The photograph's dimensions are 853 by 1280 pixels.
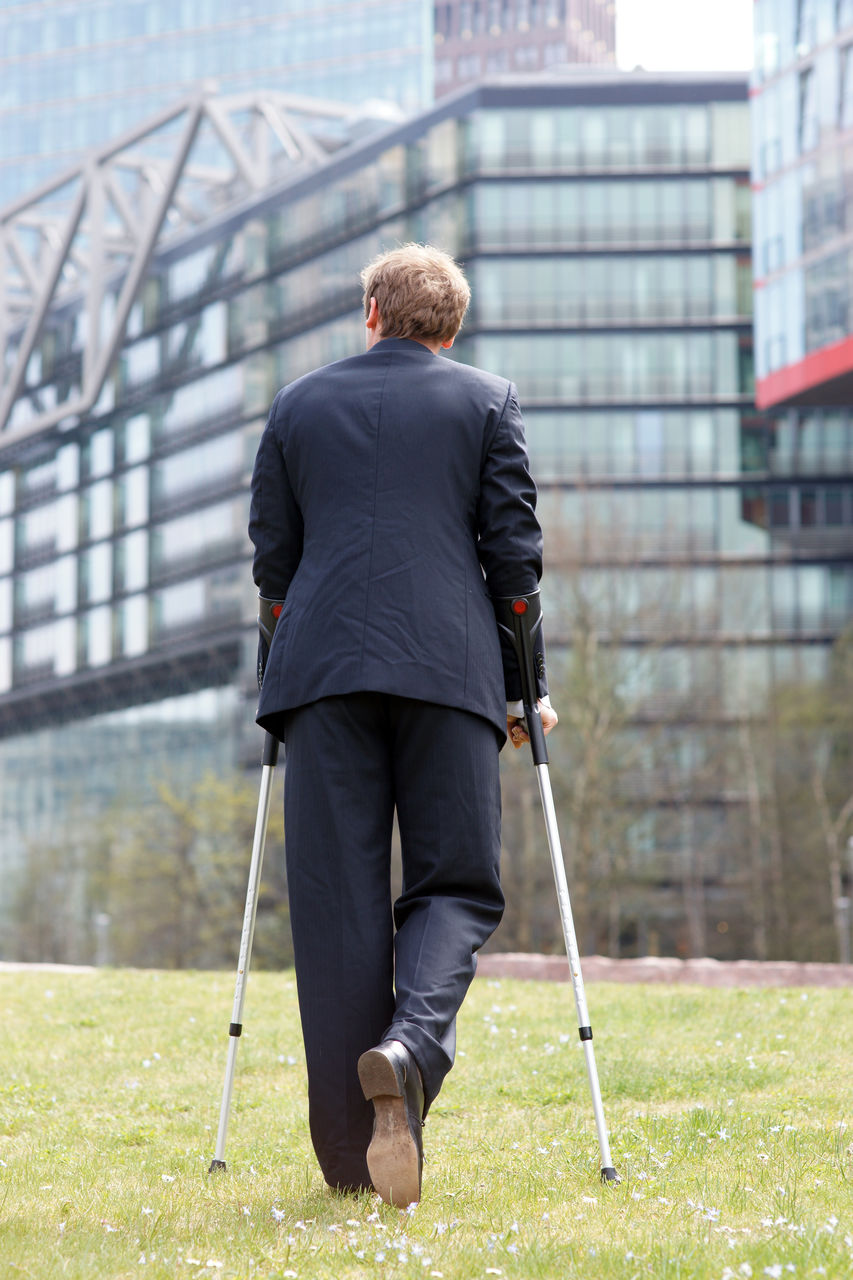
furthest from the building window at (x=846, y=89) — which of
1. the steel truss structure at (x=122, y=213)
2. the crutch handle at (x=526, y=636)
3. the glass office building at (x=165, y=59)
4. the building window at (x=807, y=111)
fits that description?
the glass office building at (x=165, y=59)

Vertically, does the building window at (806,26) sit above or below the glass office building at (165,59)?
below

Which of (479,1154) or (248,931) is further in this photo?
(479,1154)

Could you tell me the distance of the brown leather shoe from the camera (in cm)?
375

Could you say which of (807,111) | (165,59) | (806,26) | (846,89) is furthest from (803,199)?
(165,59)

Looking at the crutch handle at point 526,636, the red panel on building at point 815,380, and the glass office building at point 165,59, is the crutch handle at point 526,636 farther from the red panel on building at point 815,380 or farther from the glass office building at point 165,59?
the glass office building at point 165,59

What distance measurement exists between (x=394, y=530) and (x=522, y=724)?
2.25ft

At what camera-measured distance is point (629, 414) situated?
6744 cm

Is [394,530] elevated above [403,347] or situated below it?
below

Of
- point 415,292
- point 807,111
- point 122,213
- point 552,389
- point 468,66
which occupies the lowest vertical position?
point 415,292

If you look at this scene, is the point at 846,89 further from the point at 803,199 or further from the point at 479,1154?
the point at 479,1154

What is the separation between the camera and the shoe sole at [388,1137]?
12.3ft

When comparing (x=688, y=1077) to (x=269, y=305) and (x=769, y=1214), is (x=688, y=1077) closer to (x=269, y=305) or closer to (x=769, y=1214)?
(x=769, y=1214)

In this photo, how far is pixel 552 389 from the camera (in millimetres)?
67688

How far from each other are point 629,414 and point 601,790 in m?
30.1
